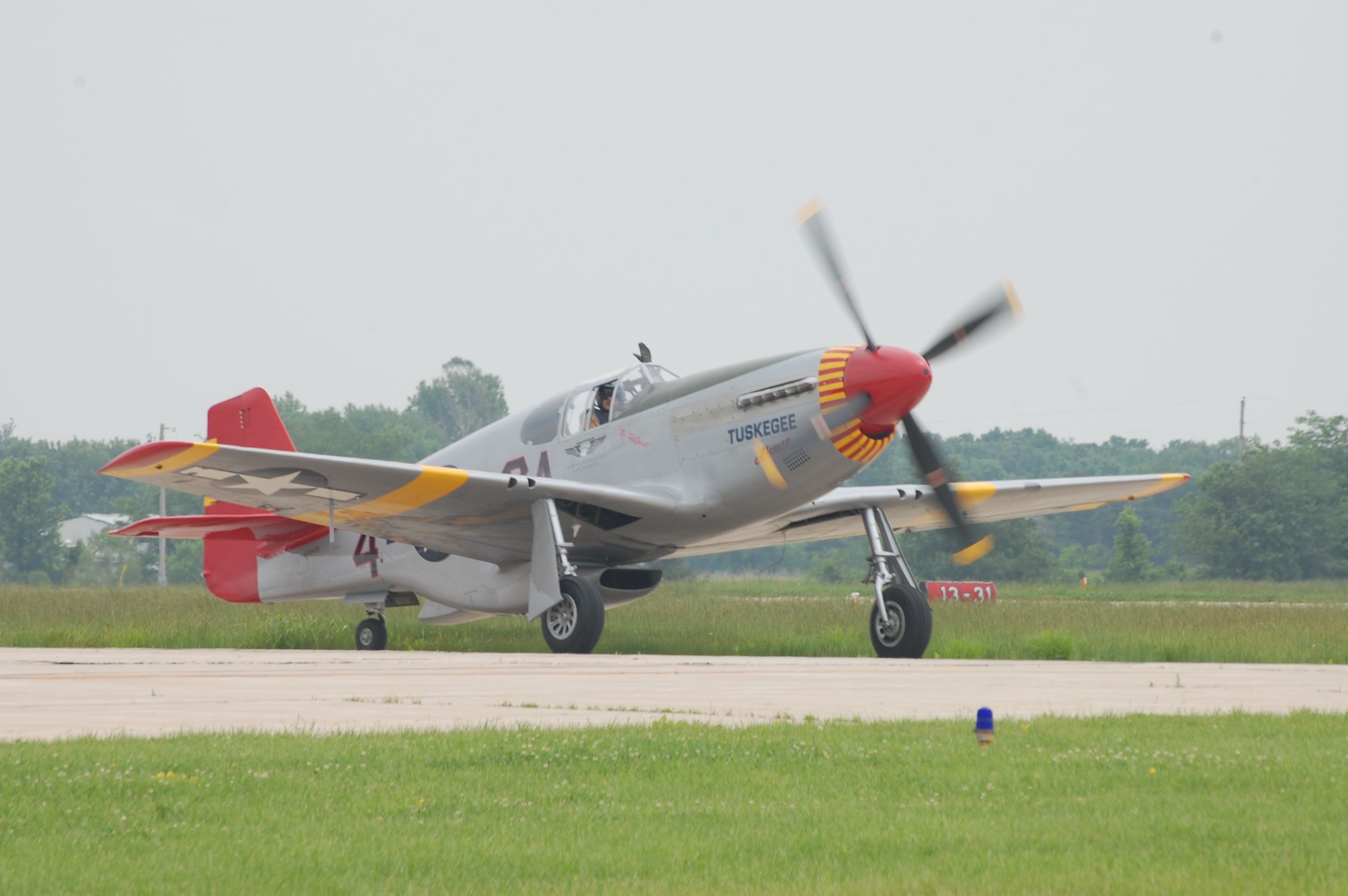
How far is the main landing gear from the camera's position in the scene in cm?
1379

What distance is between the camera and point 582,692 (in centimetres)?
826

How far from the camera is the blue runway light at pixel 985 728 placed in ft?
17.3

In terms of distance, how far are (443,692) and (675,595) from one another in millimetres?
25958

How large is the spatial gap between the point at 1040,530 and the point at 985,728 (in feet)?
354

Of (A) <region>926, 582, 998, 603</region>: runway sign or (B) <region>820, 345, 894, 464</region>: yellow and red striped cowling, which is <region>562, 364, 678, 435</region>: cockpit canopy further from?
(A) <region>926, 582, 998, 603</region>: runway sign

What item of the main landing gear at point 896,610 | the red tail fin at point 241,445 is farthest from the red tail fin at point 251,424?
the main landing gear at point 896,610

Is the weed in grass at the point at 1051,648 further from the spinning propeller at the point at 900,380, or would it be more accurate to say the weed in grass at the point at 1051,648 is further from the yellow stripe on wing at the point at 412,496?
the yellow stripe on wing at the point at 412,496

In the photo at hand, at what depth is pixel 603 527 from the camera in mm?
14859

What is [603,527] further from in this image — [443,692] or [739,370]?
[443,692]

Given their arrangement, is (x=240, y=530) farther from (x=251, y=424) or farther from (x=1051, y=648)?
(x=1051, y=648)

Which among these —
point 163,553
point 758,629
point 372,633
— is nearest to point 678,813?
point 758,629

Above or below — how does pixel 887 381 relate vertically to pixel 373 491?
above

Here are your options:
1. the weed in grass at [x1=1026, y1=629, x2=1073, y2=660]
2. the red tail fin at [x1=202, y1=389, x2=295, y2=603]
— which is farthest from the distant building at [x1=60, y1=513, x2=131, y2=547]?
the weed in grass at [x1=1026, y1=629, x2=1073, y2=660]

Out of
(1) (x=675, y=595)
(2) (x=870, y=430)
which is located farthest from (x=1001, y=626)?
(1) (x=675, y=595)
